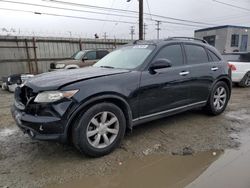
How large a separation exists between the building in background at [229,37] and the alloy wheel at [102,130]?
24044 mm

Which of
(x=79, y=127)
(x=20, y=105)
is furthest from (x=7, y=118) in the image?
(x=79, y=127)

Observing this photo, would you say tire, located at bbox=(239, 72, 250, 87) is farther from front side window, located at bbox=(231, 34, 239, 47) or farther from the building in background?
front side window, located at bbox=(231, 34, 239, 47)

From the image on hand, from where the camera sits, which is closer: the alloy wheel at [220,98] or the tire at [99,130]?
the tire at [99,130]

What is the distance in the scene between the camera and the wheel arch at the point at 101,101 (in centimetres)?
312

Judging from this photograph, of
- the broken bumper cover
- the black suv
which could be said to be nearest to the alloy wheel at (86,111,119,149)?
the black suv

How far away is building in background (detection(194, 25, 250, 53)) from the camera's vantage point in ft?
83.1

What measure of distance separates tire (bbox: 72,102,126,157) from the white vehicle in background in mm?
6926

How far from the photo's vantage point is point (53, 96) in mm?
3078

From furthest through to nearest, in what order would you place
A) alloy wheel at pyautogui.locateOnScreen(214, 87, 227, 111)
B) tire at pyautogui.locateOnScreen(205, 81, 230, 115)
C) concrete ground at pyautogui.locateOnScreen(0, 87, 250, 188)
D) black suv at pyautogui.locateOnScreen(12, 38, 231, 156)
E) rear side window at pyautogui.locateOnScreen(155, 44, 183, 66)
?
alloy wheel at pyautogui.locateOnScreen(214, 87, 227, 111), tire at pyautogui.locateOnScreen(205, 81, 230, 115), rear side window at pyautogui.locateOnScreen(155, 44, 183, 66), black suv at pyautogui.locateOnScreen(12, 38, 231, 156), concrete ground at pyautogui.locateOnScreen(0, 87, 250, 188)

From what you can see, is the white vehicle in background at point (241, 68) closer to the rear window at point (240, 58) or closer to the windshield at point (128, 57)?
the rear window at point (240, 58)

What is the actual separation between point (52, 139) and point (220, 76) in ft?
12.2

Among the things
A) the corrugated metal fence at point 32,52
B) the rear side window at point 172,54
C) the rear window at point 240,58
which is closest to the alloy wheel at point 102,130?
the rear side window at point 172,54

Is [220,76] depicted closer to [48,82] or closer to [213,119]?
[213,119]

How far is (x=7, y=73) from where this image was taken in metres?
13.4
